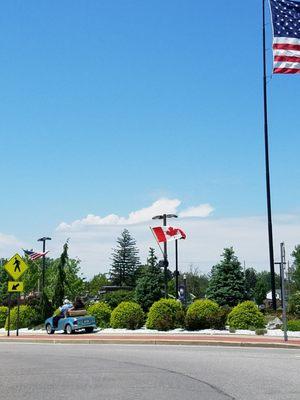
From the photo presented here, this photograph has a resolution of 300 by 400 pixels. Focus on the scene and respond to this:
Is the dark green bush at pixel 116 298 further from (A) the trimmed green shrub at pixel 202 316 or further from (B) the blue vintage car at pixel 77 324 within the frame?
(A) the trimmed green shrub at pixel 202 316

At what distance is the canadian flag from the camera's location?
3275 centimetres

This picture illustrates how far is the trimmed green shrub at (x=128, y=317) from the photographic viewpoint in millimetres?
27000

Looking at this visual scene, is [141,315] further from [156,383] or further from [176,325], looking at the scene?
[156,383]

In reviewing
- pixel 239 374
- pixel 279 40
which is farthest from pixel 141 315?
pixel 239 374

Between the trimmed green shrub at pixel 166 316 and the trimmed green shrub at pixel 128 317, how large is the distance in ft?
3.11

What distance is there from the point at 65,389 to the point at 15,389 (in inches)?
32.8

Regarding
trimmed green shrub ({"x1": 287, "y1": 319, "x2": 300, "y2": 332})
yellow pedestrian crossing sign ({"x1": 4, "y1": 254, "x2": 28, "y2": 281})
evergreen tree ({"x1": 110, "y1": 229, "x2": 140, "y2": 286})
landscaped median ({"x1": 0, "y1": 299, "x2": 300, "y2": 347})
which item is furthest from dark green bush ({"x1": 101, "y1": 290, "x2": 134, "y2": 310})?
evergreen tree ({"x1": 110, "y1": 229, "x2": 140, "y2": 286})

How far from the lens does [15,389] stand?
31.4 ft

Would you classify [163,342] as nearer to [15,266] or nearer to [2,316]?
[15,266]

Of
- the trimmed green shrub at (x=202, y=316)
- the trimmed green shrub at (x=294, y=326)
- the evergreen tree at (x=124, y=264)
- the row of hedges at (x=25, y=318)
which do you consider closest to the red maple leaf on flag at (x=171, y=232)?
the trimmed green shrub at (x=202, y=316)

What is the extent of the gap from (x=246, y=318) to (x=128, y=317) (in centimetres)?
567

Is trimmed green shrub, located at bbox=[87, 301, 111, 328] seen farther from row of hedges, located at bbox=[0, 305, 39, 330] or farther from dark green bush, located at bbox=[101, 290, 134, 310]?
dark green bush, located at bbox=[101, 290, 134, 310]

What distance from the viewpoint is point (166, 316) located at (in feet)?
84.2

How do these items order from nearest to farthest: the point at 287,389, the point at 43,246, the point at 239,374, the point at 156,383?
the point at 287,389, the point at 156,383, the point at 239,374, the point at 43,246
